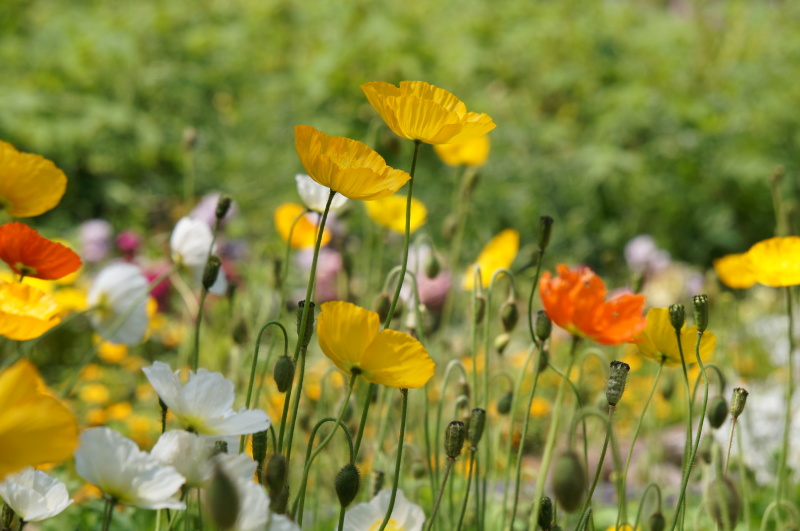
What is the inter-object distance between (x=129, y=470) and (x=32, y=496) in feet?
0.46

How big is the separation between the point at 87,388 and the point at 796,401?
2.38 m

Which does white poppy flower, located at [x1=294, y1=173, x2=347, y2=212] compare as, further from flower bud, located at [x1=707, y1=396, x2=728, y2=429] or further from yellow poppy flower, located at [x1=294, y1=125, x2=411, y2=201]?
flower bud, located at [x1=707, y1=396, x2=728, y2=429]

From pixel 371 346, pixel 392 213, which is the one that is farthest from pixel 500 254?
pixel 371 346

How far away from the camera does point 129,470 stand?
619mm

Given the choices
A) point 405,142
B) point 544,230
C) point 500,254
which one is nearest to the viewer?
point 544,230

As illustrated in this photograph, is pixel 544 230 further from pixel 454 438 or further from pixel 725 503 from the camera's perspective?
pixel 725 503

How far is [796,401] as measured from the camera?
2.79 meters

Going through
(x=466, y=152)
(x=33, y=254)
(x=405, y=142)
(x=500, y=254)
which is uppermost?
(x=405, y=142)

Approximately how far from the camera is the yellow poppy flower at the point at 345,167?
0.74 meters

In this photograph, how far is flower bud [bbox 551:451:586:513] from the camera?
601mm

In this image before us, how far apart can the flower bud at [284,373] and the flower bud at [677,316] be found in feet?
1.21

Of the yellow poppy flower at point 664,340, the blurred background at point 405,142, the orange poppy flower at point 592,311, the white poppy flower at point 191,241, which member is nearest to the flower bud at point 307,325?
the orange poppy flower at point 592,311

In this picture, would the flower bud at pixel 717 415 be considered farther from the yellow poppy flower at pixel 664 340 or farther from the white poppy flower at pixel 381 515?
the white poppy flower at pixel 381 515

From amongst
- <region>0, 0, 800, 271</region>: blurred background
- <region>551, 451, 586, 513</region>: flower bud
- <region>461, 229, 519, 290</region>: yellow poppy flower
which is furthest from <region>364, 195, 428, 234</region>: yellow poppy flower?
<region>0, 0, 800, 271</region>: blurred background
